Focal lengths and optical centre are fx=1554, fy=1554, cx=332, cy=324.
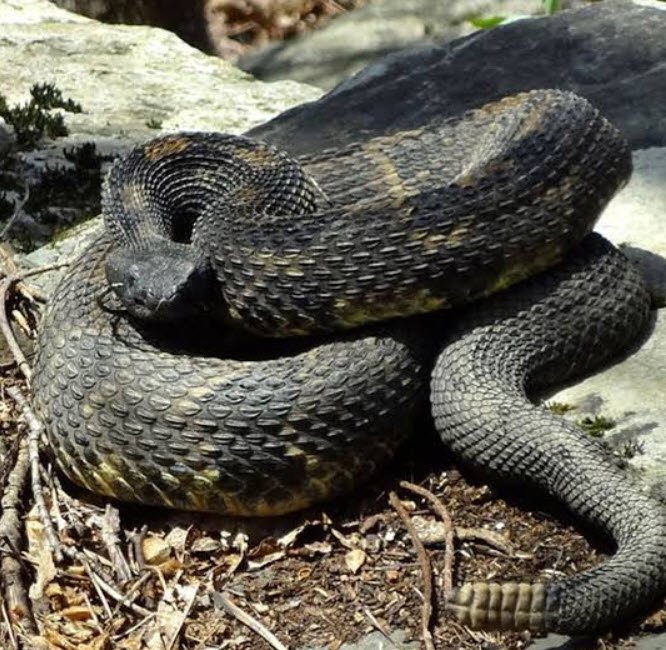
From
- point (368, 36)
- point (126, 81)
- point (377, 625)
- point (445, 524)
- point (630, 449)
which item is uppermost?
point (630, 449)

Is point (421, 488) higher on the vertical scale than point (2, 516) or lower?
higher

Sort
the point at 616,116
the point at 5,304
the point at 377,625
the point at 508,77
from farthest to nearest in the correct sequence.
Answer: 1. the point at 508,77
2. the point at 616,116
3. the point at 5,304
4. the point at 377,625

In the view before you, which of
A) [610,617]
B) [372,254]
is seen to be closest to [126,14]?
[372,254]

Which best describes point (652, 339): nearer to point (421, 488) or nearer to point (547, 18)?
point (421, 488)

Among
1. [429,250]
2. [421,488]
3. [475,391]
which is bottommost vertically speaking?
[421,488]

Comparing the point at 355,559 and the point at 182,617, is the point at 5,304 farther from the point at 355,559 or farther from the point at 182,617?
the point at 355,559

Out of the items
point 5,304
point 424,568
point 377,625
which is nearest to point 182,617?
point 377,625

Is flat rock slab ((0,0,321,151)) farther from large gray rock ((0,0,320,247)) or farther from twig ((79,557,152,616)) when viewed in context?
twig ((79,557,152,616))
